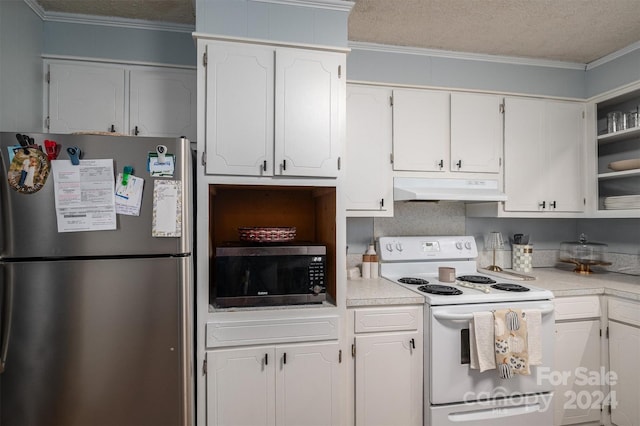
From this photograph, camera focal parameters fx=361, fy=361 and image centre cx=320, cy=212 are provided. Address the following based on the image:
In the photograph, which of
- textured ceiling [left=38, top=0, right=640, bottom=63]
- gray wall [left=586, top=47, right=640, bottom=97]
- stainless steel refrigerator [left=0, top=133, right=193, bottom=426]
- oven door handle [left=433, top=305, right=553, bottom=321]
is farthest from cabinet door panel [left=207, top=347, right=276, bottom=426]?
gray wall [left=586, top=47, right=640, bottom=97]

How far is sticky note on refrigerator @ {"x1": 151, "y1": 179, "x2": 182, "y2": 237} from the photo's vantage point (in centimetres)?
155

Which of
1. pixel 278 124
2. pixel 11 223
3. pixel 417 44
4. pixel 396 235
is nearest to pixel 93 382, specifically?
pixel 11 223

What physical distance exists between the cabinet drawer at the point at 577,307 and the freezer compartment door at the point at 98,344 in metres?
2.09

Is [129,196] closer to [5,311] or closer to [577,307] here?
[5,311]

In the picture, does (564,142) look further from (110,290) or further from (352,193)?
(110,290)

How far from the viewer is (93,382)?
1502 millimetres

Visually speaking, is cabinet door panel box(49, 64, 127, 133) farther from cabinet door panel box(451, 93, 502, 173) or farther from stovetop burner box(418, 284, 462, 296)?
cabinet door panel box(451, 93, 502, 173)

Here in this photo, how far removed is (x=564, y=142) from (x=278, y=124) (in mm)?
2148

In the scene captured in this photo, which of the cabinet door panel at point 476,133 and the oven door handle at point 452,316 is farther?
the cabinet door panel at point 476,133

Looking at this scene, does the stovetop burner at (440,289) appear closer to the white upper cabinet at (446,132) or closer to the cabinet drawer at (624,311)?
the white upper cabinet at (446,132)

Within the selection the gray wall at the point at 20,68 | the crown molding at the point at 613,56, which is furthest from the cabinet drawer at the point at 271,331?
the crown molding at the point at 613,56

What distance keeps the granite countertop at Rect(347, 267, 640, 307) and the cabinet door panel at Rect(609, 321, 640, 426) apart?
21 cm

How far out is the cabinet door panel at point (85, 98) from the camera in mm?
2055

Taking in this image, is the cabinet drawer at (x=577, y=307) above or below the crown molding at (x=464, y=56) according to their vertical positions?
below
